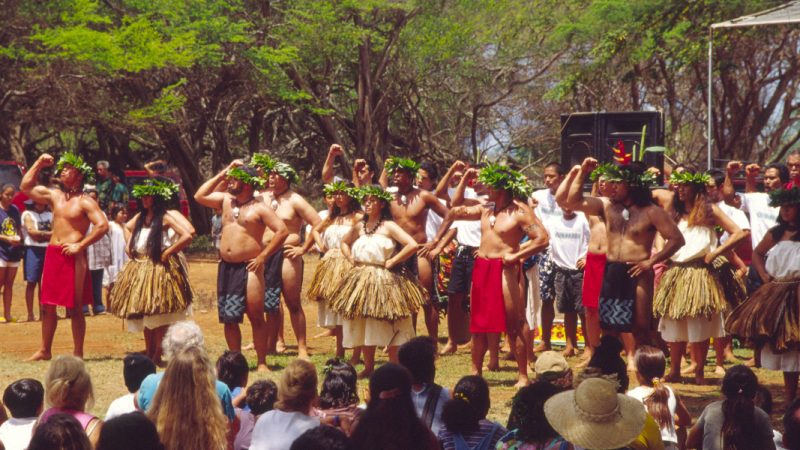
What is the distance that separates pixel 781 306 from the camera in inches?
301

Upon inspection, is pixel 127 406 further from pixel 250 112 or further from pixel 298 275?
pixel 250 112

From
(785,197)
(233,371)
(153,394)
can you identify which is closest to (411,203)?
(785,197)

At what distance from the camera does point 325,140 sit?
96.3ft

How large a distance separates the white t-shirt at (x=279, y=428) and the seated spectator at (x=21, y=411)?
1.02m

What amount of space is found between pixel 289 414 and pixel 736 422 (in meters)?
2.14

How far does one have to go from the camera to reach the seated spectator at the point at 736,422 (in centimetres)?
536

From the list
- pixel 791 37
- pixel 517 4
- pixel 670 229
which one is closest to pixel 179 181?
pixel 517 4

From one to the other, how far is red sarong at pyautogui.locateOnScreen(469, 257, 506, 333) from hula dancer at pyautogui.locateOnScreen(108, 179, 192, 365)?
103 inches

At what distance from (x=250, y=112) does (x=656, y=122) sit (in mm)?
17274

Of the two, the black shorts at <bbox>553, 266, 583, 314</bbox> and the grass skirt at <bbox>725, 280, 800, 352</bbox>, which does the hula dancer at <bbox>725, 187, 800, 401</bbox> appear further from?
the black shorts at <bbox>553, 266, 583, 314</bbox>

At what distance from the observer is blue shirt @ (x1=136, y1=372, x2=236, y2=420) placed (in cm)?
535

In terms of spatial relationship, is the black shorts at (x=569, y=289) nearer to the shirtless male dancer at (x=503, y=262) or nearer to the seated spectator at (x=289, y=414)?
the shirtless male dancer at (x=503, y=262)

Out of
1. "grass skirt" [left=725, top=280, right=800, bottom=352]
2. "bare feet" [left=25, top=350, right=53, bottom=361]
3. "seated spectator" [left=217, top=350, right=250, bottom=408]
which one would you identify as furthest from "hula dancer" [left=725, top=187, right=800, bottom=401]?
"bare feet" [left=25, top=350, right=53, bottom=361]

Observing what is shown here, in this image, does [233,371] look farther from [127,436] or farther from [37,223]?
[37,223]
